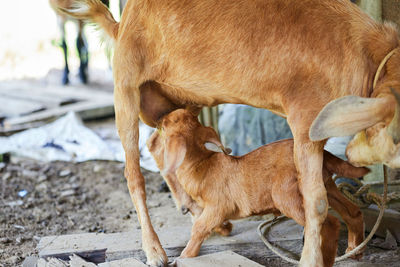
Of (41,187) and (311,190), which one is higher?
(311,190)

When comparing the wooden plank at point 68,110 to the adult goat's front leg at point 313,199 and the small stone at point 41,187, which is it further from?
the adult goat's front leg at point 313,199

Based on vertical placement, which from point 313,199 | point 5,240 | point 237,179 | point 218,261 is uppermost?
point 313,199

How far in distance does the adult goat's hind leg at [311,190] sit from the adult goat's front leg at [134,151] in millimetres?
862

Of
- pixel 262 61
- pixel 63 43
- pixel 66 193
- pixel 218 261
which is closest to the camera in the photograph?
pixel 262 61

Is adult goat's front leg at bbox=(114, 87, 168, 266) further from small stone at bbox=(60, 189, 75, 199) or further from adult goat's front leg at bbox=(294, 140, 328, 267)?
small stone at bbox=(60, 189, 75, 199)

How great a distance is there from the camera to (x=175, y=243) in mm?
3156

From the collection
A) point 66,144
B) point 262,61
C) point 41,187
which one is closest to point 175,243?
point 262,61

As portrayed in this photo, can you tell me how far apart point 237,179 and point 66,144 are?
151 inches

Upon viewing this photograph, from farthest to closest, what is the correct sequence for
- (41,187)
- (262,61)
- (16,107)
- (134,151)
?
(16,107)
(41,187)
(134,151)
(262,61)

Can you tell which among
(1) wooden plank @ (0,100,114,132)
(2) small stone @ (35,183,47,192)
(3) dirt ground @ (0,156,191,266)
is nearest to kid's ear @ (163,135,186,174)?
(3) dirt ground @ (0,156,191,266)

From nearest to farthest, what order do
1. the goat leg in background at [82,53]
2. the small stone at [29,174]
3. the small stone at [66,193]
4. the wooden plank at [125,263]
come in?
1. the wooden plank at [125,263]
2. the small stone at [66,193]
3. the small stone at [29,174]
4. the goat leg in background at [82,53]

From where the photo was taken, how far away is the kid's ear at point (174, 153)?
2691mm

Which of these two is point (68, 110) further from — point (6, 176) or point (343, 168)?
point (343, 168)

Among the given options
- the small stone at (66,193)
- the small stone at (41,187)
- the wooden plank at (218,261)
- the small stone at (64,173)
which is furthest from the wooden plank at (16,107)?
the wooden plank at (218,261)
